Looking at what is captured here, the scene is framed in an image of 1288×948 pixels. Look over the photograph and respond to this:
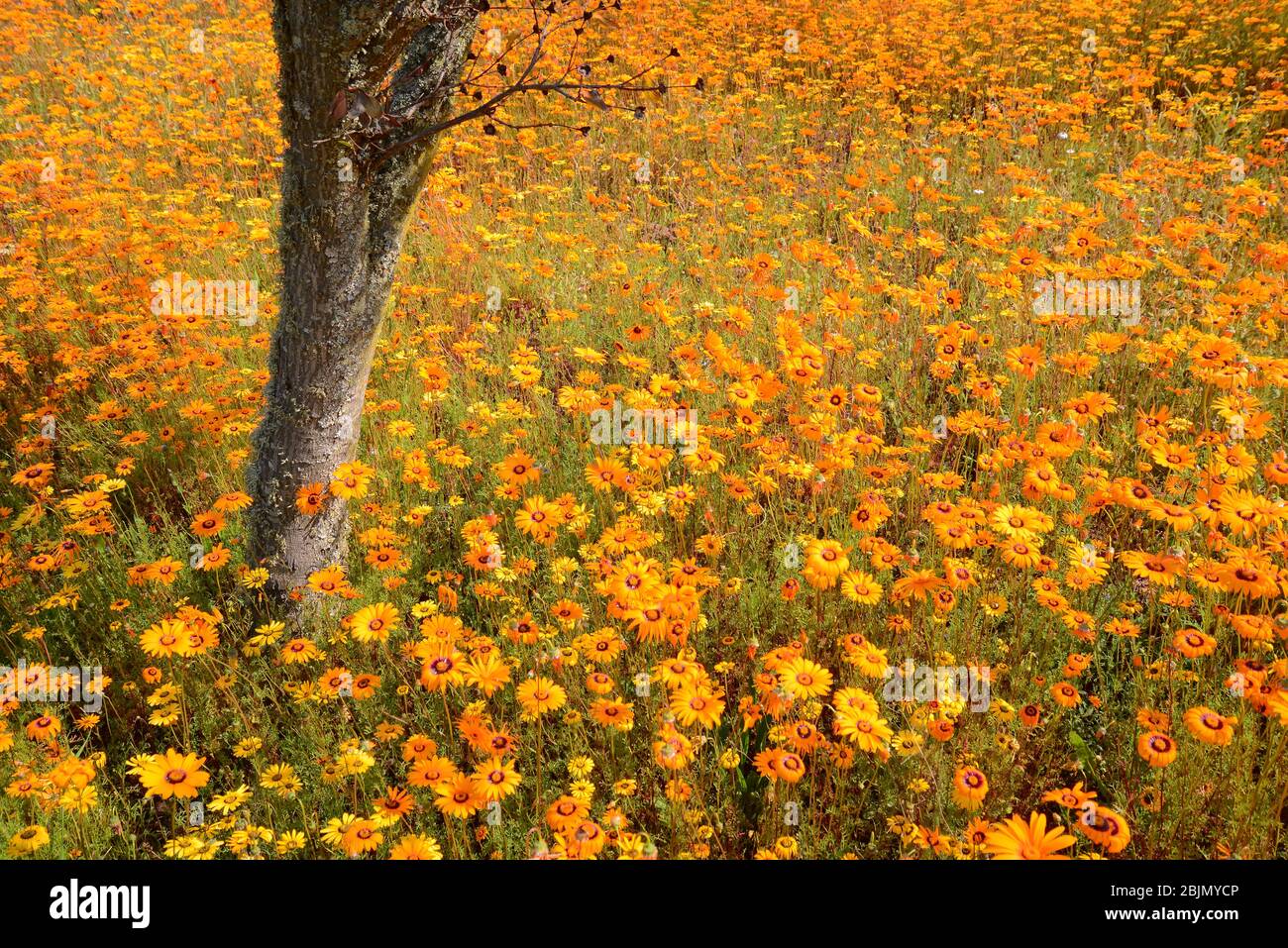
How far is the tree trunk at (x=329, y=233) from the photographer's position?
200 centimetres

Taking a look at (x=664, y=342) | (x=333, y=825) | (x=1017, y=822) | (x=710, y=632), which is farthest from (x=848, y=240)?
(x=333, y=825)

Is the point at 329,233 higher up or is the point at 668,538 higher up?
the point at 329,233

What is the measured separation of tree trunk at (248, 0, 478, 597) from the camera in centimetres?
200

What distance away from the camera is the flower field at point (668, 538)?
2.06 metres

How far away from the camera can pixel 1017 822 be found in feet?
5.20

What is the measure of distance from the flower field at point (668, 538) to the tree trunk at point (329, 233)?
0.15 m

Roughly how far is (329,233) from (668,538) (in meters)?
1.64

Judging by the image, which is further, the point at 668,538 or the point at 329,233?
the point at 668,538

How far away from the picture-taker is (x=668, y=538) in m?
3.05

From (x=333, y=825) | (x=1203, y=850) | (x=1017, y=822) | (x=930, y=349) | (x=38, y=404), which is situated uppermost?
(x=930, y=349)

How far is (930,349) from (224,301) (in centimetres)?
402

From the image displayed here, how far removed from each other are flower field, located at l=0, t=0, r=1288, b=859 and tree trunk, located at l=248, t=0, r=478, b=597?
154 mm

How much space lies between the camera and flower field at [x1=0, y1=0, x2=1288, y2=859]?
2057 mm
